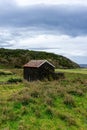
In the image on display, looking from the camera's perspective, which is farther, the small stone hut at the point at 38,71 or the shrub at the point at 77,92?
the small stone hut at the point at 38,71

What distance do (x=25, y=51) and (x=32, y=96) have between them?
11105cm

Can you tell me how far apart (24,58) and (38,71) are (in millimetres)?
63379

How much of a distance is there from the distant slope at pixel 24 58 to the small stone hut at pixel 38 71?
153ft

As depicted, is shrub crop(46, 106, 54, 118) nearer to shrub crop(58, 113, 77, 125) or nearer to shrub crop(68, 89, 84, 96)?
shrub crop(58, 113, 77, 125)

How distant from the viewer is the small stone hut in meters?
55.6

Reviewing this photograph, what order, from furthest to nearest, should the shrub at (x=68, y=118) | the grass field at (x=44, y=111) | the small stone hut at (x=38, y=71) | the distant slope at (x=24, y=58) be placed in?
the distant slope at (x=24, y=58), the small stone hut at (x=38, y=71), the shrub at (x=68, y=118), the grass field at (x=44, y=111)

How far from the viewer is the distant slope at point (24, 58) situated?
108m

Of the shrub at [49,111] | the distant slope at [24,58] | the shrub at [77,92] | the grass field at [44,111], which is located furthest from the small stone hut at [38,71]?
the distant slope at [24,58]

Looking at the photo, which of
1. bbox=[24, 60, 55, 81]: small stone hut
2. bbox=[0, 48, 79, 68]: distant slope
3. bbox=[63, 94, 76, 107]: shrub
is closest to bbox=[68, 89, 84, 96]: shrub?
bbox=[63, 94, 76, 107]: shrub

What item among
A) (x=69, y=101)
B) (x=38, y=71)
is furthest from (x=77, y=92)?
(x=38, y=71)

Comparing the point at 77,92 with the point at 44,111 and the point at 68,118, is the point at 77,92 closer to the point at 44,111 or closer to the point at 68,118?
the point at 44,111

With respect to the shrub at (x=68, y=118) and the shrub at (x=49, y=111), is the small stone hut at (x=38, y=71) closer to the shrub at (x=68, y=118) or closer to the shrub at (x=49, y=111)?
the shrub at (x=49, y=111)

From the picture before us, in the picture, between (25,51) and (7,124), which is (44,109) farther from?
Result: (25,51)

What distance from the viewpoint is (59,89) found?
84.0ft
